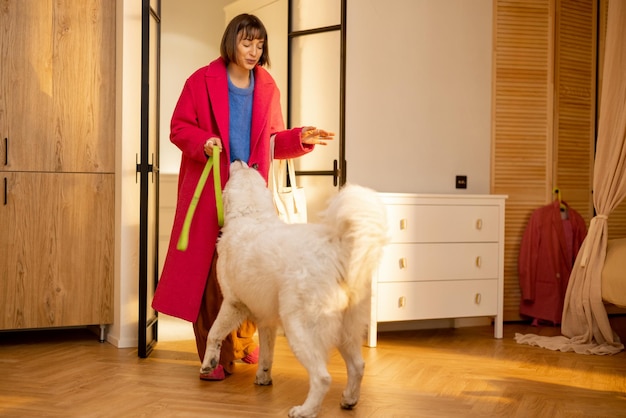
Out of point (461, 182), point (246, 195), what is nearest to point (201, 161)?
point (246, 195)

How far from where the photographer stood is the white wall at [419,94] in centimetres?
529

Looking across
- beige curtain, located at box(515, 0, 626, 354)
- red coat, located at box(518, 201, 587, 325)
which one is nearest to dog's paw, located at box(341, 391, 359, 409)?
beige curtain, located at box(515, 0, 626, 354)

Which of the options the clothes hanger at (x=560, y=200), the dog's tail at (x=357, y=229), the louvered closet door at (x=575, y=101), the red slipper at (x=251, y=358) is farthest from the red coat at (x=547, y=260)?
the dog's tail at (x=357, y=229)

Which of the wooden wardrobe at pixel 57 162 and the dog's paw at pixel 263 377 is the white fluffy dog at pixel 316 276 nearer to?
the dog's paw at pixel 263 377

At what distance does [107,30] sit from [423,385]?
3.04 metres

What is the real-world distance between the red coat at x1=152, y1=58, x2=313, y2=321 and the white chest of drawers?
46.4 inches

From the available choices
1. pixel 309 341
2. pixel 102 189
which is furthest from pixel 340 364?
pixel 102 189

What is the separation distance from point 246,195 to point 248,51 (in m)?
0.84

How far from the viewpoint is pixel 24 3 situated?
457 cm

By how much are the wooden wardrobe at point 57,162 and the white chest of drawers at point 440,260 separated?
1.88 m

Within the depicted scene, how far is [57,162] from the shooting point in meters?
4.64

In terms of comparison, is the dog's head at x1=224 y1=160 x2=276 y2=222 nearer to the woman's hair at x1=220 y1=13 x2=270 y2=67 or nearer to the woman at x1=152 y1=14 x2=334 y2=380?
the woman at x1=152 y1=14 x2=334 y2=380

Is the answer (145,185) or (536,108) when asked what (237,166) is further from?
(536,108)

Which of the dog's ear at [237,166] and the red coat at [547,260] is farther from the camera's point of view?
the red coat at [547,260]
